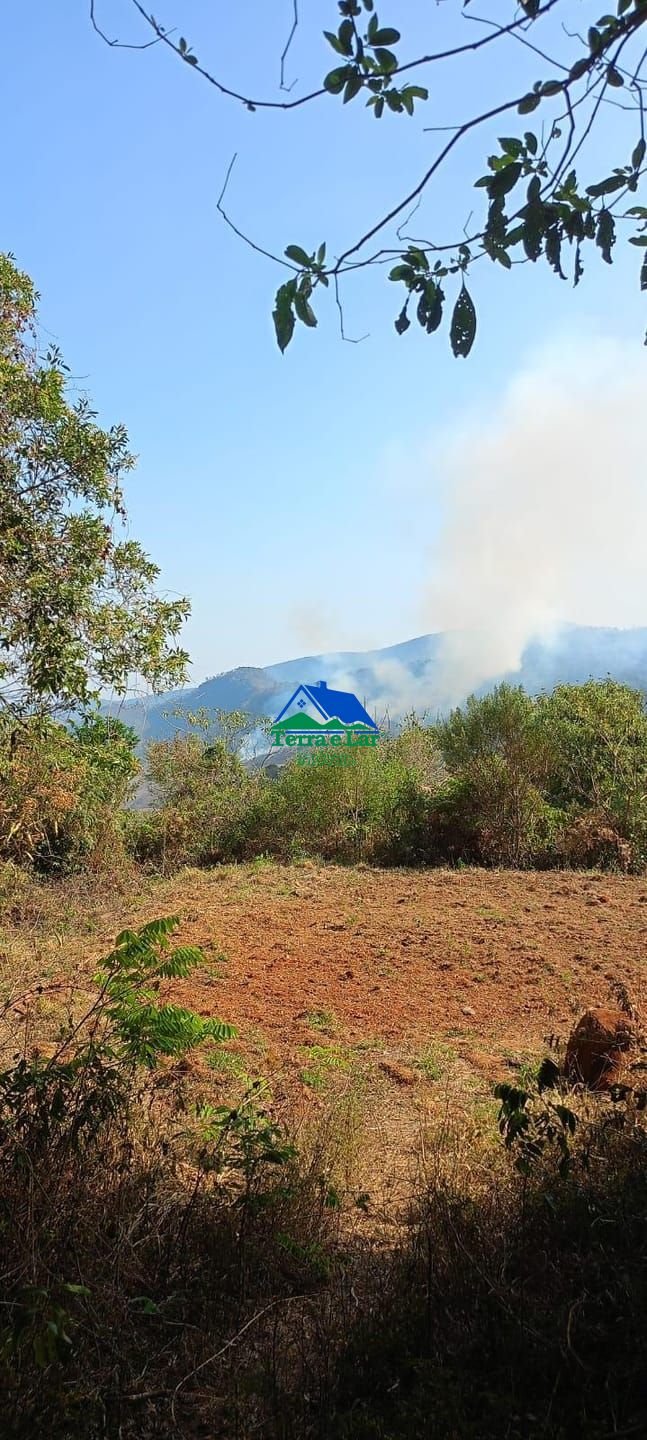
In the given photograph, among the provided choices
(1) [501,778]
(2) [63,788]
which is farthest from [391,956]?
(1) [501,778]

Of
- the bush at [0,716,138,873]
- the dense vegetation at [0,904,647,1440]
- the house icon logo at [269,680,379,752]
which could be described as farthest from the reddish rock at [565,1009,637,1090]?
the house icon logo at [269,680,379,752]

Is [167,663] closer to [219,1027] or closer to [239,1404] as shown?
[219,1027]

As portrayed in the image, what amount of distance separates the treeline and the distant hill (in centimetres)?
58

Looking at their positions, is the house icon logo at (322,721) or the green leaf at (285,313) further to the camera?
the house icon logo at (322,721)

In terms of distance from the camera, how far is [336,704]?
39.5ft

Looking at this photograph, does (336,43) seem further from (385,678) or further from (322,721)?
(385,678)

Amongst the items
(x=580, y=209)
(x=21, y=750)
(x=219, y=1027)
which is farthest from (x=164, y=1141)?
(x=21, y=750)

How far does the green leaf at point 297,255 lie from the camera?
1.50 metres

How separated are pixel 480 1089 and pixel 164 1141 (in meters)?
1.45

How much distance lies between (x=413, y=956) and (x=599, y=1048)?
2.15 m

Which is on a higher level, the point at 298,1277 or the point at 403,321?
the point at 403,321

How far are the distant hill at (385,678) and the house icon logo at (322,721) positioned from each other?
0.15 meters

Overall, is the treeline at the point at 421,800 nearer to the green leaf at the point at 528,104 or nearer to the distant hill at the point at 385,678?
the distant hill at the point at 385,678

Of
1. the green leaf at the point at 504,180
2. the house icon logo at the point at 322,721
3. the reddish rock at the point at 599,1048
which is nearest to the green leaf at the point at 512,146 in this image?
the green leaf at the point at 504,180
